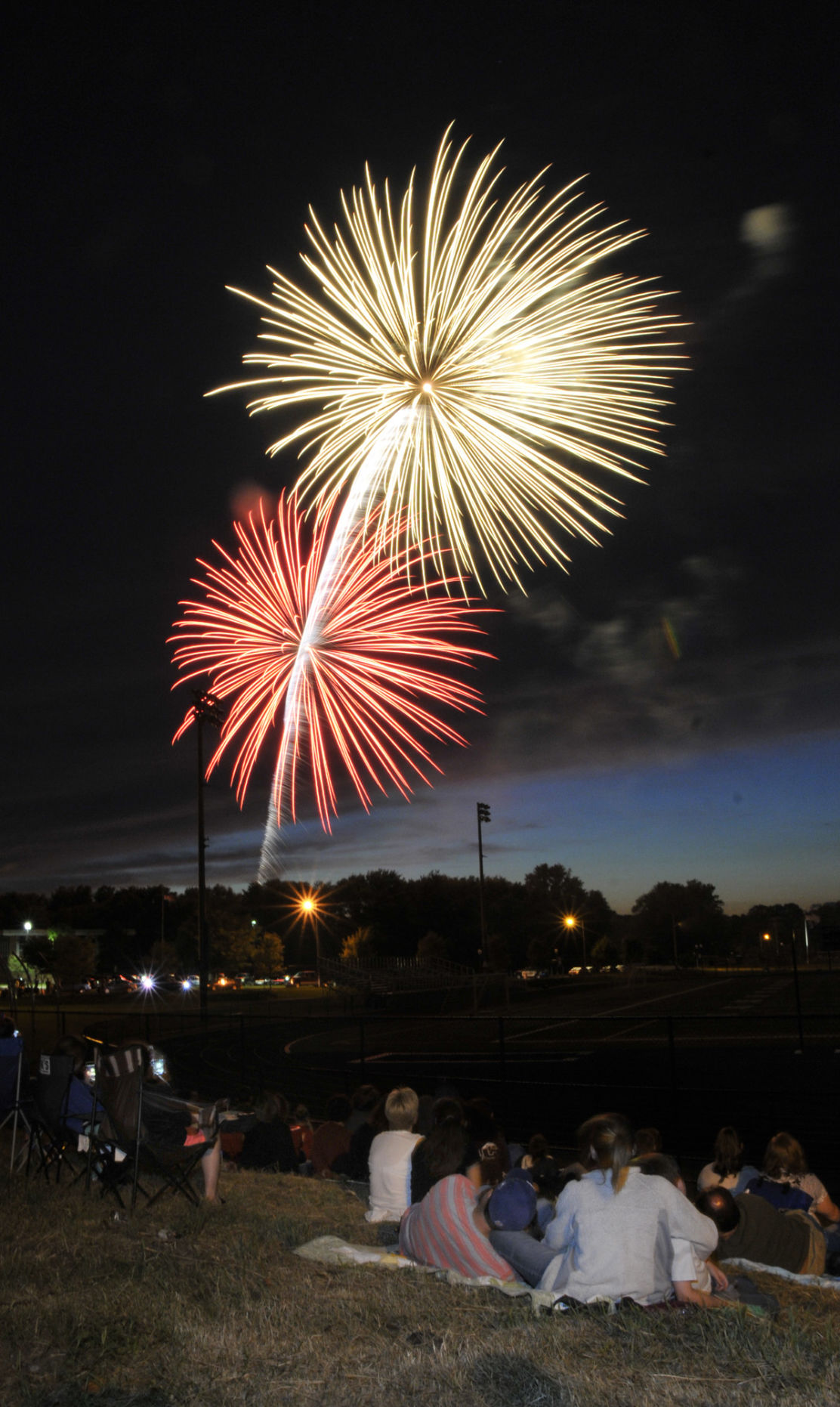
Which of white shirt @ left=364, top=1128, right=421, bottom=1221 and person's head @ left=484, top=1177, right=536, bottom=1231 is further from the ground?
person's head @ left=484, top=1177, right=536, bottom=1231

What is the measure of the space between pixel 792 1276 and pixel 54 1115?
578 centimetres

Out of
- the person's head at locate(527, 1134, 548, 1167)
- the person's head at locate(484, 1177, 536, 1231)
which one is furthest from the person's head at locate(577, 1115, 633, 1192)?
the person's head at locate(527, 1134, 548, 1167)

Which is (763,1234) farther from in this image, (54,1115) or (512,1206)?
(54,1115)

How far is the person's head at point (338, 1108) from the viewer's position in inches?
491

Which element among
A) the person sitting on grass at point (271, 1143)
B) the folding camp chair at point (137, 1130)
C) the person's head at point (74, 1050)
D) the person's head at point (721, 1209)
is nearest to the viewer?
the person's head at point (721, 1209)

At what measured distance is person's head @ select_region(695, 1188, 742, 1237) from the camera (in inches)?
251

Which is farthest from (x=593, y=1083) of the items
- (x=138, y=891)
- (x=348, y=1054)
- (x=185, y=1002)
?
(x=138, y=891)

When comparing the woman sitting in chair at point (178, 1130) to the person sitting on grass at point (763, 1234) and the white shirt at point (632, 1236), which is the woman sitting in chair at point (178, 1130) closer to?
the person sitting on grass at point (763, 1234)

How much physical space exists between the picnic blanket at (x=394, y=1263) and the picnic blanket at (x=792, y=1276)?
161 centimetres

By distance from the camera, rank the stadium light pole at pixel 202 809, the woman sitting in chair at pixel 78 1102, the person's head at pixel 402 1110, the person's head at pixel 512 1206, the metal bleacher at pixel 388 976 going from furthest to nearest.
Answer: the metal bleacher at pixel 388 976 → the stadium light pole at pixel 202 809 → the woman sitting in chair at pixel 78 1102 → the person's head at pixel 402 1110 → the person's head at pixel 512 1206

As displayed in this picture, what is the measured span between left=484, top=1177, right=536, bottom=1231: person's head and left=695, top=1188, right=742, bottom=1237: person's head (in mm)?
1162

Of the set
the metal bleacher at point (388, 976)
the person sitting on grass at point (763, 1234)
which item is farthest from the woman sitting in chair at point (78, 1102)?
the metal bleacher at point (388, 976)

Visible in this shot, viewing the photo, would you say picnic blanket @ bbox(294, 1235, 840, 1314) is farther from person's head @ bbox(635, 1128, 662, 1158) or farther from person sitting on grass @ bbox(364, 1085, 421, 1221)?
person's head @ bbox(635, 1128, 662, 1158)

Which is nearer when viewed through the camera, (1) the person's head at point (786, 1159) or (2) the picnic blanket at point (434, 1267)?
(2) the picnic blanket at point (434, 1267)
